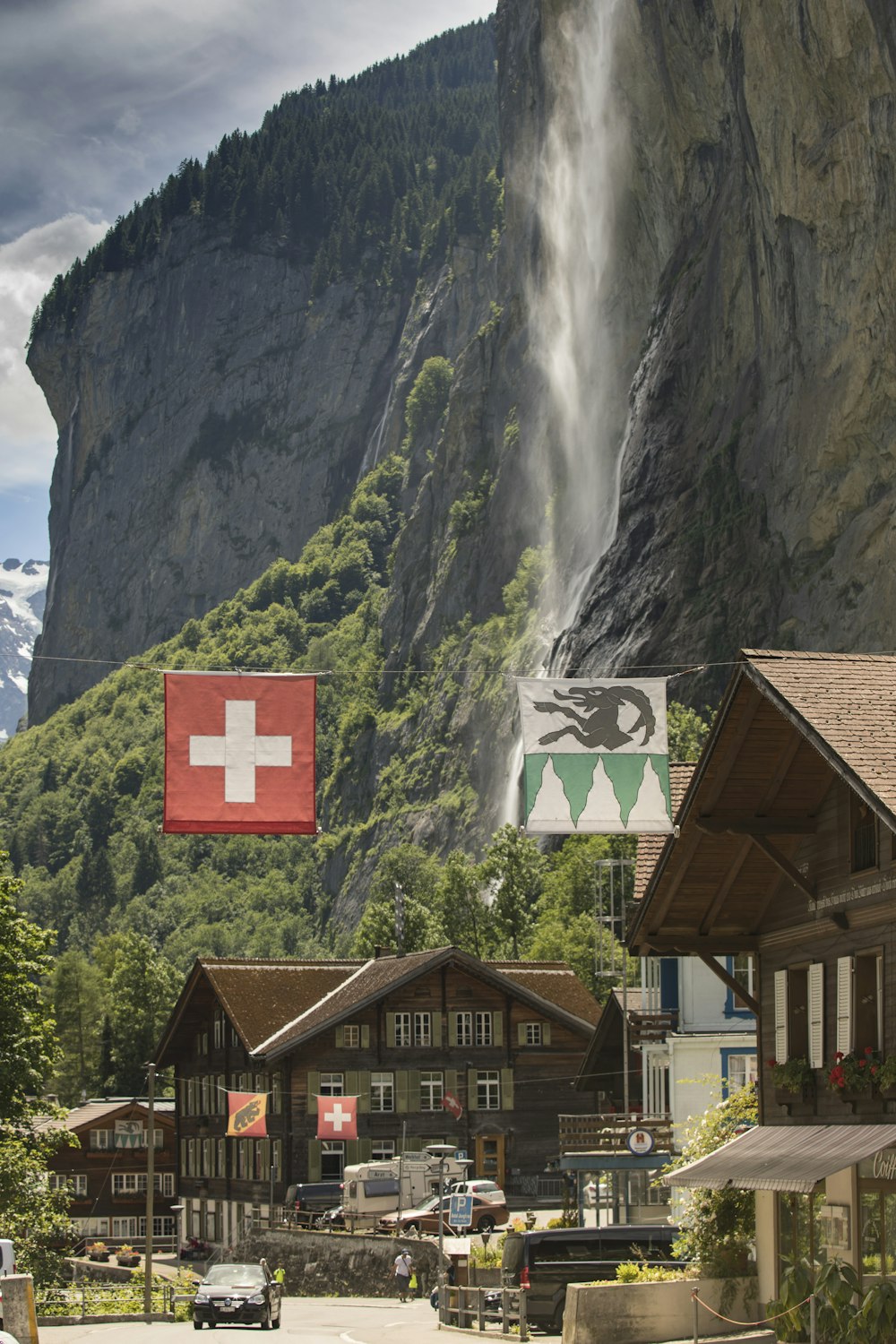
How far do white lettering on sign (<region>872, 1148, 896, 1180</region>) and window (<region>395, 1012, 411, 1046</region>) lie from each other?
48.1 meters

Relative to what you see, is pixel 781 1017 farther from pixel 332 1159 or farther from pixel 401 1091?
pixel 401 1091

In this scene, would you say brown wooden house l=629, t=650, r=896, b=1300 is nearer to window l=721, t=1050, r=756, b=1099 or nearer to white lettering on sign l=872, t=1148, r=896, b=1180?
white lettering on sign l=872, t=1148, r=896, b=1180

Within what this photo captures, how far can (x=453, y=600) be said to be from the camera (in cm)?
→ 18162

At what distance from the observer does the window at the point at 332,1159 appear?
69438mm

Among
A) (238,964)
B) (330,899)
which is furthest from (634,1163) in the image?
(330,899)

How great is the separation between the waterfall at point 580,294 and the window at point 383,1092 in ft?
222

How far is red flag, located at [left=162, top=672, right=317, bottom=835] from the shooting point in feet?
94.8

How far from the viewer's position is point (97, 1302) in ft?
160

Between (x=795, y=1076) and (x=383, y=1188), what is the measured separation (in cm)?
3447

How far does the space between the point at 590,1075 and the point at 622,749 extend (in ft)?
115

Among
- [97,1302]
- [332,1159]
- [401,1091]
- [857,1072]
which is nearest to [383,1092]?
[401,1091]

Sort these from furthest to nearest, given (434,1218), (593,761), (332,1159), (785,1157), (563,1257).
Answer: (332,1159) < (434,1218) < (563,1257) < (593,761) < (785,1157)

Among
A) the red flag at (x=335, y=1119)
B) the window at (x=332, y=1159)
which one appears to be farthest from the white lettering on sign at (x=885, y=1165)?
the window at (x=332, y=1159)

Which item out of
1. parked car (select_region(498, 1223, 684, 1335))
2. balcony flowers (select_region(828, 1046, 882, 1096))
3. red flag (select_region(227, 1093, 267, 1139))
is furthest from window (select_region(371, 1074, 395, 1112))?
balcony flowers (select_region(828, 1046, 882, 1096))
